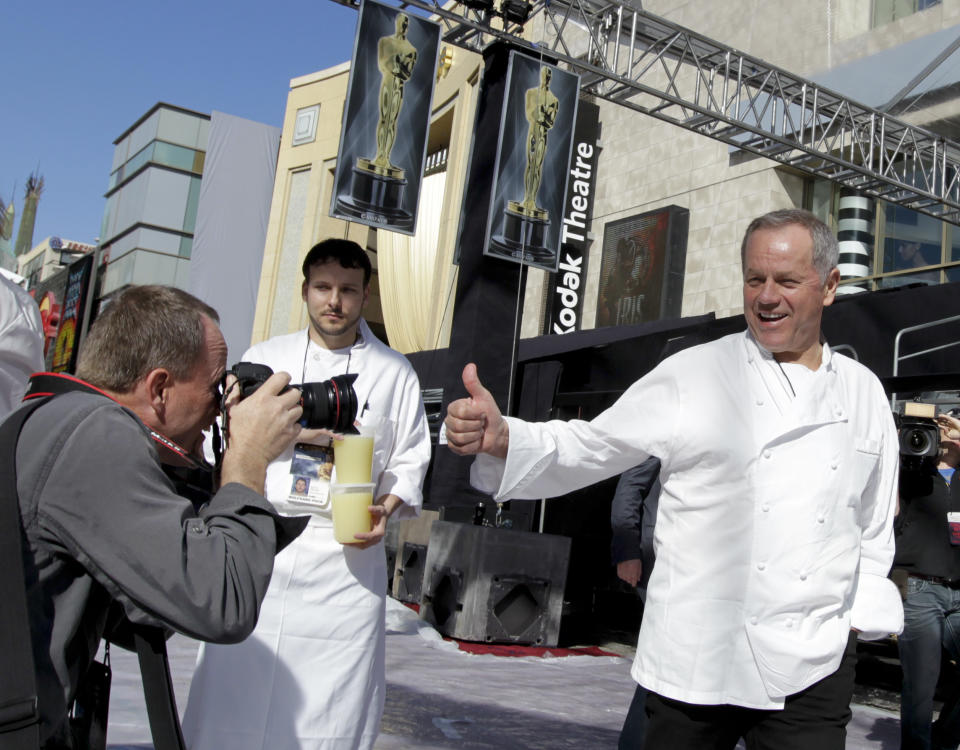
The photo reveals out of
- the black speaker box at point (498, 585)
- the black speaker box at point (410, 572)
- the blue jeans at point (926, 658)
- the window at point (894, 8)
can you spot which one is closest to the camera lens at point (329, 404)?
the blue jeans at point (926, 658)

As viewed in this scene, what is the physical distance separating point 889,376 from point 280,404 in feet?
20.7

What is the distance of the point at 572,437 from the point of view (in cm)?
209

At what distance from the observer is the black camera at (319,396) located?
1767 mm

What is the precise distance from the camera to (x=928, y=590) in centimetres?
413

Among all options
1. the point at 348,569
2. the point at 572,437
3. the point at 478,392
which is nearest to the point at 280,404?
the point at 478,392

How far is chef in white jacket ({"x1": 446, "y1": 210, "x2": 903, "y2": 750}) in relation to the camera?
6.28 feet

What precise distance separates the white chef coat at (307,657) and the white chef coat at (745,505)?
0.64 meters

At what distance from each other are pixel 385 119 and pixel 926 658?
5.62 metres

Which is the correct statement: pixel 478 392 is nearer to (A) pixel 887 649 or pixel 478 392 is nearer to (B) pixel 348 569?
(B) pixel 348 569

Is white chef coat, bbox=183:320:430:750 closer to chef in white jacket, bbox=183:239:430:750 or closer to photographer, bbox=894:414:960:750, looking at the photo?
chef in white jacket, bbox=183:239:430:750

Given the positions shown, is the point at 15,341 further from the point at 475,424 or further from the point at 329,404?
the point at 475,424

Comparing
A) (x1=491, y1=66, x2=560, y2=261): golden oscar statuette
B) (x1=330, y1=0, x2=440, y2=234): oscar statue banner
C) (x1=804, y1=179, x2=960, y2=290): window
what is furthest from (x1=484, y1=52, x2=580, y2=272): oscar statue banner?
(x1=804, y1=179, x2=960, y2=290): window

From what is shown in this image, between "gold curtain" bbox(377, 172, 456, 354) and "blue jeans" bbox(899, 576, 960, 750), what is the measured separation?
1196 cm

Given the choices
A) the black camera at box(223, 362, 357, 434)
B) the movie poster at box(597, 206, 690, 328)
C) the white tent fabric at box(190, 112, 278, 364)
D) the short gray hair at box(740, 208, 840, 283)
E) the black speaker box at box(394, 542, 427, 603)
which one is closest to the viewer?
the black camera at box(223, 362, 357, 434)
